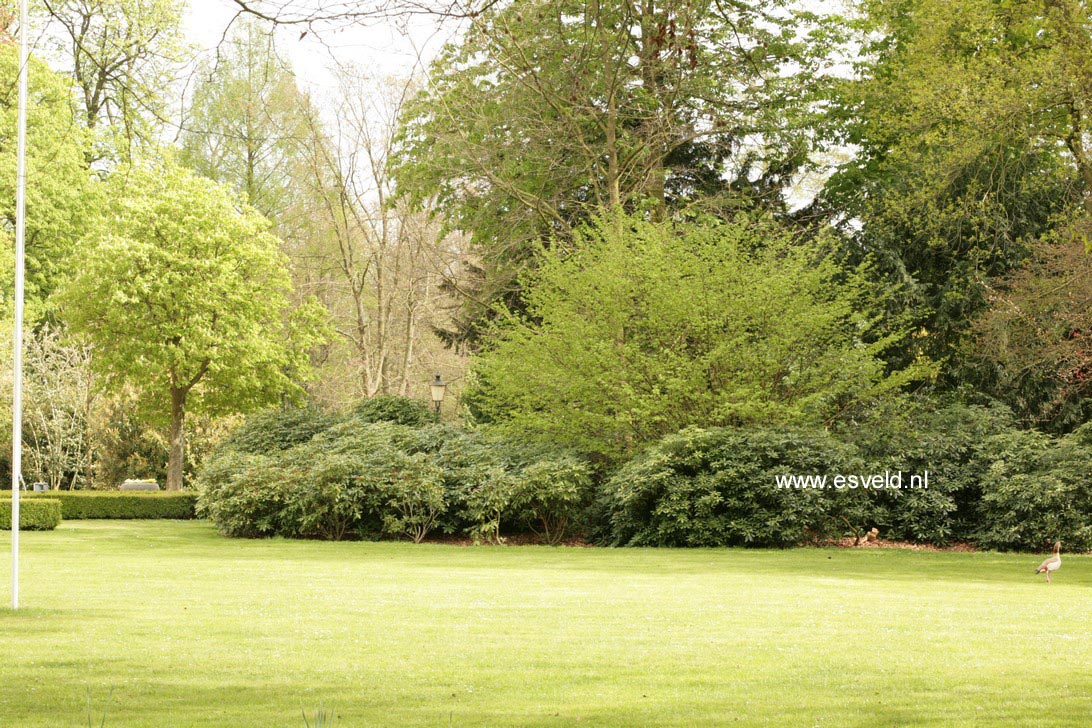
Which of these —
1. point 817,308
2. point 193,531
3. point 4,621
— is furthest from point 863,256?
point 4,621

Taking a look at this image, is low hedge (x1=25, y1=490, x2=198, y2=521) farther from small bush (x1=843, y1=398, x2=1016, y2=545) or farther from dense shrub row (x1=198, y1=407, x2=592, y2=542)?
small bush (x1=843, y1=398, x2=1016, y2=545)

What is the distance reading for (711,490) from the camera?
21.6m

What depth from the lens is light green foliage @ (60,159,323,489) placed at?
33250 millimetres

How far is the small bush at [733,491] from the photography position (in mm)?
21547

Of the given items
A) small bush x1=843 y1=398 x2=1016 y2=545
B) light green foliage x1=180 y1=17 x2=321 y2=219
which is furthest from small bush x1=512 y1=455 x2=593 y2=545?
light green foliage x1=180 y1=17 x2=321 y2=219

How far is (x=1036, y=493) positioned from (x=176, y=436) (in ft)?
76.4

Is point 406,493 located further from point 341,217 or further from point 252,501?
point 341,217

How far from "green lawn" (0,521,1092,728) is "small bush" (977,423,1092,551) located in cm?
329

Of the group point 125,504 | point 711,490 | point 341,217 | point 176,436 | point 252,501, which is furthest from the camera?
point 341,217

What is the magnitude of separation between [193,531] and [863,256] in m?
16.1

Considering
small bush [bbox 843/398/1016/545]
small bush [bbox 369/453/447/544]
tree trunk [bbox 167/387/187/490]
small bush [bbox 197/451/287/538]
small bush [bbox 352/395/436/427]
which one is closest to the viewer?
small bush [bbox 843/398/1016/545]

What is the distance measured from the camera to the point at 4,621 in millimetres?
10773

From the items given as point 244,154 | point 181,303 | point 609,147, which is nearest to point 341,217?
point 244,154

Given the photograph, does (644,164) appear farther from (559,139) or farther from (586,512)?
(586,512)
